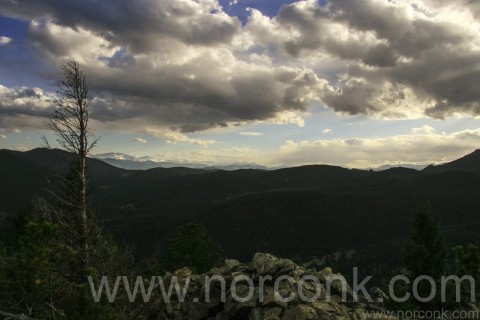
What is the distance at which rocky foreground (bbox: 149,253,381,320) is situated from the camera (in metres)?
19.2

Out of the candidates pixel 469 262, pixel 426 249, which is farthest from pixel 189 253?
pixel 469 262

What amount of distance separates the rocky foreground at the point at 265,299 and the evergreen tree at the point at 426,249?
16451mm

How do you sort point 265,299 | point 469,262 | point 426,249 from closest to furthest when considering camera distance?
point 265,299 → point 469,262 → point 426,249

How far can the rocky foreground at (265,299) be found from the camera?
19.2 metres

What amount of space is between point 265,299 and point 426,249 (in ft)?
78.5

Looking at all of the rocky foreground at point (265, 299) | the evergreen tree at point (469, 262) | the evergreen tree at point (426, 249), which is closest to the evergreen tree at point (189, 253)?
the evergreen tree at point (426, 249)

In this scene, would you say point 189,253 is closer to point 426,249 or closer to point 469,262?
point 426,249

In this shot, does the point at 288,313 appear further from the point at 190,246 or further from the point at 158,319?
the point at 190,246

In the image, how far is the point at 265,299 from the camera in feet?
65.0

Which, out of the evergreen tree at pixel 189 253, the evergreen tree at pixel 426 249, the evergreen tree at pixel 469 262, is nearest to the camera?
A: the evergreen tree at pixel 469 262

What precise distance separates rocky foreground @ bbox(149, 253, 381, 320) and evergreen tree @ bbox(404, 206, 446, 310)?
1645 centimetres

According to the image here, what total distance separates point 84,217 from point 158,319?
958 cm

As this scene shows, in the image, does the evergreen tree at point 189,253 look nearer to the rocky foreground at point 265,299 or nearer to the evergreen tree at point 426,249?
the evergreen tree at point 426,249

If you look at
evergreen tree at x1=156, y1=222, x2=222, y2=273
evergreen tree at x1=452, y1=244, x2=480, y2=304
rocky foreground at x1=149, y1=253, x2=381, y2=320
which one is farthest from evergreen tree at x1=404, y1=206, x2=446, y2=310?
evergreen tree at x1=156, y1=222, x2=222, y2=273
